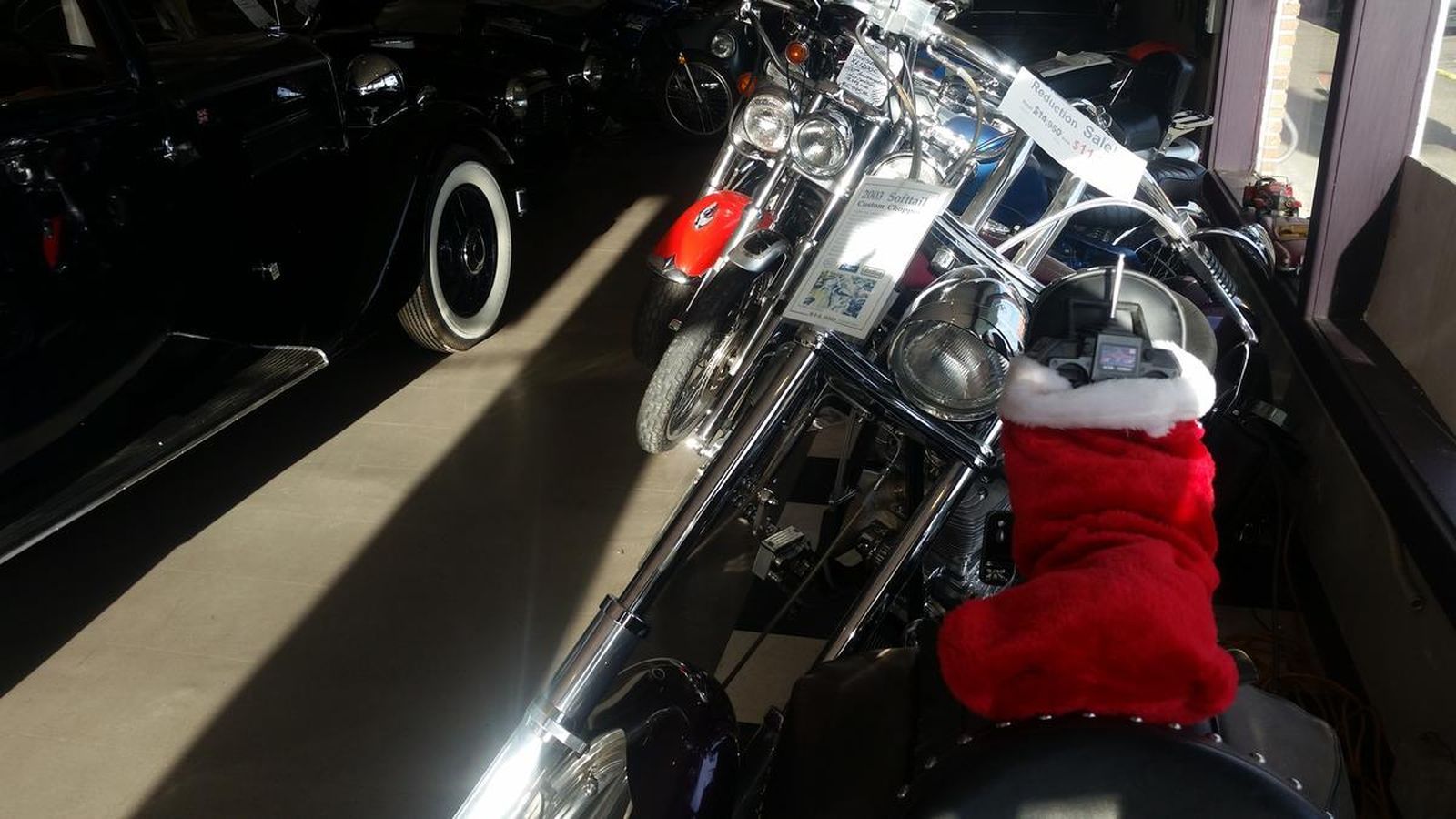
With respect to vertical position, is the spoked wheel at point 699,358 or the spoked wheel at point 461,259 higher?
the spoked wheel at point 699,358

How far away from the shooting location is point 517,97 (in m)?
4.54

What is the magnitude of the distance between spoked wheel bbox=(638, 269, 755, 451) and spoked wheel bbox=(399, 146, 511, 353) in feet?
4.16

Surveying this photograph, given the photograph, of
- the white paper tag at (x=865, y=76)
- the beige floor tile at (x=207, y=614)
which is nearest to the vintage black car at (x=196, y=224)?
the beige floor tile at (x=207, y=614)

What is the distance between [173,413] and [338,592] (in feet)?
2.09

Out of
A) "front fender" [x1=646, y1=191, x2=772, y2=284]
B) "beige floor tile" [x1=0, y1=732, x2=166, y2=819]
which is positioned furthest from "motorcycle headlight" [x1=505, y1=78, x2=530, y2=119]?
"beige floor tile" [x1=0, y1=732, x2=166, y2=819]

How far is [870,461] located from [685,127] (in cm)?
409

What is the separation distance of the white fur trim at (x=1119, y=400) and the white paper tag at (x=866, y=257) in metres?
0.30

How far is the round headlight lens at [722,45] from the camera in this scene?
18.5 feet

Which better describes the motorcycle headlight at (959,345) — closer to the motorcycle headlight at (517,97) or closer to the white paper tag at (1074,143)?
the white paper tag at (1074,143)

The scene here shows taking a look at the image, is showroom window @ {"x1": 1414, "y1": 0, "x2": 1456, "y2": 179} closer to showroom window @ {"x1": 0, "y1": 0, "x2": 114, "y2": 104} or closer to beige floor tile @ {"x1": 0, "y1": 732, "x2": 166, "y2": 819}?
beige floor tile @ {"x1": 0, "y1": 732, "x2": 166, "y2": 819}

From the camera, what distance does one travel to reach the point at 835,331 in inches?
51.9

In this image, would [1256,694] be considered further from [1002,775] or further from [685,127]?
[685,127]

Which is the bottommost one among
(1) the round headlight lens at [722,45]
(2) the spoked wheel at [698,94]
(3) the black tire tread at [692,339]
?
(2) the spoked wheel at [698,94]

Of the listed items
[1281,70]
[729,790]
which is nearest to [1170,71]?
[1281,70]
